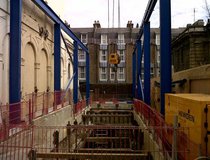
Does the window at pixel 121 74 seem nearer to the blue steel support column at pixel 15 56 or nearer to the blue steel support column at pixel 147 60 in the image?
the blue steel support column at pixel 147 60

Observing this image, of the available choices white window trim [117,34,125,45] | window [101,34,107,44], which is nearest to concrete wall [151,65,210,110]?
white window trim [117,34,125,45]

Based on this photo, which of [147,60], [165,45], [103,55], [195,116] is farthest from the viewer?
[103,55]

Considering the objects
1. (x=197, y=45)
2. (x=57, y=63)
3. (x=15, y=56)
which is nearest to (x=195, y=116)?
(x=15, y=56)

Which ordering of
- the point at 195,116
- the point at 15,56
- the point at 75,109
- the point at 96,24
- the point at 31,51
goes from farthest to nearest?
the point at 96,24, the point at 75,109, the point at 31,51, the point at 15,56, the point at 195,116

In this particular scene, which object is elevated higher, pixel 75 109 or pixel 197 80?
pixel 197 80

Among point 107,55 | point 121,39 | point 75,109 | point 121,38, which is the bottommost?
point 75,109

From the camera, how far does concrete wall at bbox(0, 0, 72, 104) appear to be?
12.0m

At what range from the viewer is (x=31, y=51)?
16.3m

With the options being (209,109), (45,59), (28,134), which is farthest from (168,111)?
(45,59)

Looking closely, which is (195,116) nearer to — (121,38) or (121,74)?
(121,74)

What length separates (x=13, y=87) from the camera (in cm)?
1027

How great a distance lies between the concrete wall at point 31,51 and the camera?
12.0m

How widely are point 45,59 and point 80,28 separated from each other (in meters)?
32.7

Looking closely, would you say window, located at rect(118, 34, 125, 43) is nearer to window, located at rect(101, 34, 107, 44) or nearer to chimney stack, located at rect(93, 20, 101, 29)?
window, located at rect(101, 34, 107, 44)
